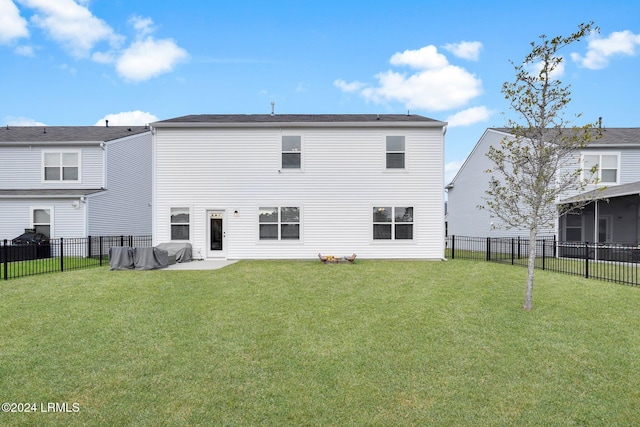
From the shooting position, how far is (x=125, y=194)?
68.5ft

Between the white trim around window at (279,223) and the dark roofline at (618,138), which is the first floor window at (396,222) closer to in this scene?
the white trim around window at (279,223)

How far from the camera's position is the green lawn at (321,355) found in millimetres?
3773

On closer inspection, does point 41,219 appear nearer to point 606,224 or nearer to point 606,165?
point 606,165

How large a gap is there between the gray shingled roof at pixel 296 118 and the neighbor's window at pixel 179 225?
13.8ft

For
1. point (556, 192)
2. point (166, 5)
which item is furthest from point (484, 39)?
point (166, 5)

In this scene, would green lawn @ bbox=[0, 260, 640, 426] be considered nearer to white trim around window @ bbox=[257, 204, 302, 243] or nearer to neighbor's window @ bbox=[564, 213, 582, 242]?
white trim around window @ bbox=[257, 204, 302, 243]

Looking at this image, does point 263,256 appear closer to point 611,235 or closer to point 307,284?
point 307,284

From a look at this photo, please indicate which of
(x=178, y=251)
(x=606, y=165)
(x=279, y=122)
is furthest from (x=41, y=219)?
(x=606, y=165)

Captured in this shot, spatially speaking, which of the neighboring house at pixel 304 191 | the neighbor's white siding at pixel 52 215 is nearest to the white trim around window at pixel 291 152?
the neighboring house at pixel 304 191

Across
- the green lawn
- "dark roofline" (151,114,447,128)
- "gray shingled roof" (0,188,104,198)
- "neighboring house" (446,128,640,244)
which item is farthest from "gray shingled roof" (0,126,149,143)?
"neighboring house" (446,128,640,244)

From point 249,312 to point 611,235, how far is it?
2255 cm

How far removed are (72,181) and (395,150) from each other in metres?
18.0

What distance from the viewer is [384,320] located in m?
6.79

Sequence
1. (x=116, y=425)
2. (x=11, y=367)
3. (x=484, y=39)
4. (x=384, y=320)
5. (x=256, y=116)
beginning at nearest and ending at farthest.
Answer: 1. (x=116, y=425)
2. (x=11, y=367)
3. (x=384, y=320)
4. (x=484, y=39)
5. (x=256, y=116)
